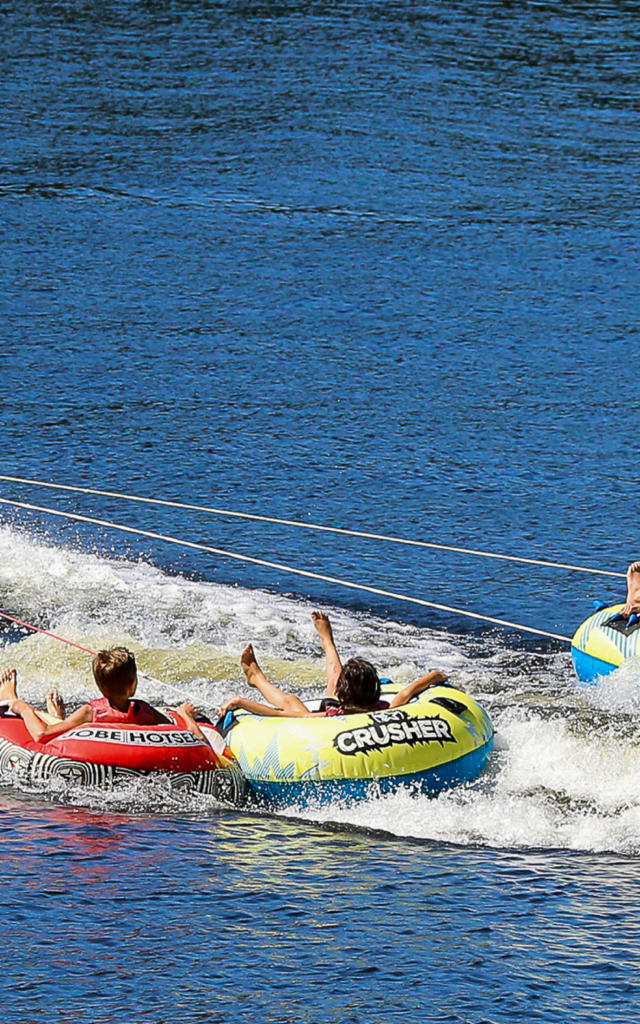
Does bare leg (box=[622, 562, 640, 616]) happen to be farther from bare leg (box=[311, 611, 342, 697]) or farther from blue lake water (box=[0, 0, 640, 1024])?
bare leg (box=[311, 611, 342, 697])

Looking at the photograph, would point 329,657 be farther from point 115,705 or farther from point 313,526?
point 313,526

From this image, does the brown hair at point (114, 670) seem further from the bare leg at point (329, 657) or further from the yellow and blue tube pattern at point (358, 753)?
the bare leg at point (329, 657)

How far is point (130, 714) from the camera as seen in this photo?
11055mm

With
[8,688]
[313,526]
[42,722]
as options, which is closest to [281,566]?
[313,526]

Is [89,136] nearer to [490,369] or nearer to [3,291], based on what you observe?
[3,291]

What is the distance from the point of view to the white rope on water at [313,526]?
15.6m

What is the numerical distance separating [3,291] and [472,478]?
884cm

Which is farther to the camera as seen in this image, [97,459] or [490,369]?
[490,369]

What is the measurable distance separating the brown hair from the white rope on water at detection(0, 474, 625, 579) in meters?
4.82

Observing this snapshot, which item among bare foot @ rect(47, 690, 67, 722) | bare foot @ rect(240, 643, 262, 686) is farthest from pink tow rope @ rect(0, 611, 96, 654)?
bare foot @ rect(240, 643, 262, 686)

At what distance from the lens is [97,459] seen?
1850 centimetres

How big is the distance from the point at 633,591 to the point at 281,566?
4255 mm

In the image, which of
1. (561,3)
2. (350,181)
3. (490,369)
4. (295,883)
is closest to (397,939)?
Result: (295,883)

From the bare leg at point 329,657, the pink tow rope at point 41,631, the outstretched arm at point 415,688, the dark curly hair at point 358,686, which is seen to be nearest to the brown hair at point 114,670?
the dark curly hair at point 358,686
